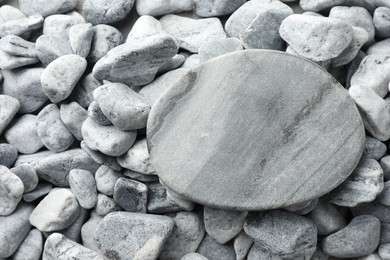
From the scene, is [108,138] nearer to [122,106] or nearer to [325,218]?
[122,106]

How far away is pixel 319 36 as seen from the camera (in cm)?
85

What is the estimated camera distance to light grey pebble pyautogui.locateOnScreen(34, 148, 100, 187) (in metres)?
0.92

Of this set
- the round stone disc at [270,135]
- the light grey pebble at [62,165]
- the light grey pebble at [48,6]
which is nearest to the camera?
the round stone disc at [270,135]

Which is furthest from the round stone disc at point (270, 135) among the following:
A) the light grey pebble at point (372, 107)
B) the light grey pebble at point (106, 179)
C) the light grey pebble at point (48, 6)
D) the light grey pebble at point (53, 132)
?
the light grey pebble at point (48, 6)

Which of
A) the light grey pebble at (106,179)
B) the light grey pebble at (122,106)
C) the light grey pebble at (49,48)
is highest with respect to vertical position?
the light grey pebble at (49,48)

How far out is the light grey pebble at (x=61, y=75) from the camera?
0.91m

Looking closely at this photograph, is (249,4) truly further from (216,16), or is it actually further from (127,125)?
(127,125)

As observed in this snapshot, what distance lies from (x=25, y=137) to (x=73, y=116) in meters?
0.10

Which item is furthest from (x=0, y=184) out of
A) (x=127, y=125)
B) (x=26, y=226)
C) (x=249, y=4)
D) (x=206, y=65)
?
(x=249, y=4)

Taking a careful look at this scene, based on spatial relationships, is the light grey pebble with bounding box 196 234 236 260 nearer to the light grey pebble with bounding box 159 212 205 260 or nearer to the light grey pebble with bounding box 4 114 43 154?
the light grey pebble with bounding box 159 212 205 260

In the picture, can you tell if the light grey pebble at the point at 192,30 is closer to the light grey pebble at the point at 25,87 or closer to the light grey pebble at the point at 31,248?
the light grey pebble at the point at 25,87

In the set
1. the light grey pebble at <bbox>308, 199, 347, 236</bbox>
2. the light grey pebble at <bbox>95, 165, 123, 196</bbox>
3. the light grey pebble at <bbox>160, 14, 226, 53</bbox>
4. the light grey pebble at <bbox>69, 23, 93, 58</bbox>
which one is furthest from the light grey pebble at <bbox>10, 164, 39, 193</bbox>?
the light grey pebble at <bbox>308, 199, 347, 236</bbox>

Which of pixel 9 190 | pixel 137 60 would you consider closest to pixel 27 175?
pixel 9 190

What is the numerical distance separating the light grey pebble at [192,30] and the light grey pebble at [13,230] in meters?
0.39
